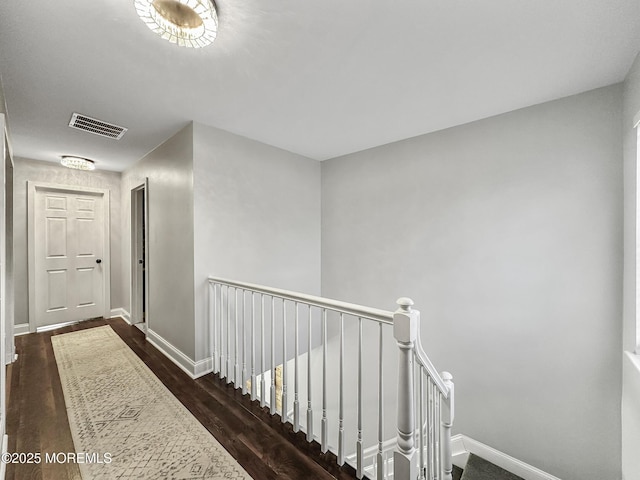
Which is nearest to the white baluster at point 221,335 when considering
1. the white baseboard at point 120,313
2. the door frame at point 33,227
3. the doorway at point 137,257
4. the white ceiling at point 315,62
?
the white ceiling at point 315,62

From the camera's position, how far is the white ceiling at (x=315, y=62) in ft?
4.34

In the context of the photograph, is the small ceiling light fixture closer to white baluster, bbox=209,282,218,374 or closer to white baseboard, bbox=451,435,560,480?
white baluster, bbox=209,282,218,374

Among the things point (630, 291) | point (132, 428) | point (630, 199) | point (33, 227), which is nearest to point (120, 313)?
point (33, 227)

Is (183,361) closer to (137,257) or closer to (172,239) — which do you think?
(172,239)

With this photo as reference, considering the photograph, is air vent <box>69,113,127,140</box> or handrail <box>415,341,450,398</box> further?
air vent <box>69,113,127,140</box>

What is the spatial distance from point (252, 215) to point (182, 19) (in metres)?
1.86

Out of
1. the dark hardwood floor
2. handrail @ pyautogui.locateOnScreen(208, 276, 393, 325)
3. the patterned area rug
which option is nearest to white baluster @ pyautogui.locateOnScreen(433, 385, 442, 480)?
the dark hardwood floor

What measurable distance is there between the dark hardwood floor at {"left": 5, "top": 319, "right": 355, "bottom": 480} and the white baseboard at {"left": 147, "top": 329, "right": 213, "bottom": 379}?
5cm

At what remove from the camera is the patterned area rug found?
1515 mm

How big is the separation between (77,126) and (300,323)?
3.13 meters

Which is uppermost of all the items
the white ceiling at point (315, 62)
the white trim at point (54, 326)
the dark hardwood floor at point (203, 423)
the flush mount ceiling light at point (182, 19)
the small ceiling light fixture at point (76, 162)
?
the white ceiling at point (315, 62)

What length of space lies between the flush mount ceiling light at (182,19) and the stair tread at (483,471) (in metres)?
3.58

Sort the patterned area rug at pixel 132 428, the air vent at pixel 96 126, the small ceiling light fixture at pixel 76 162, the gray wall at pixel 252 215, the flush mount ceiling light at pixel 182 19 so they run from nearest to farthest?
the flush mount ceiling light at pixel 182 19
the patterned area rug at pixel 132 428
the air vent at pixel 96 126
the gray wall at pixel 252 215
the small ceiling light fixture at pixel 76 162

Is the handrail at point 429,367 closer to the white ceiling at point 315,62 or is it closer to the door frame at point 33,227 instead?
the white ceiling at point 315,62
